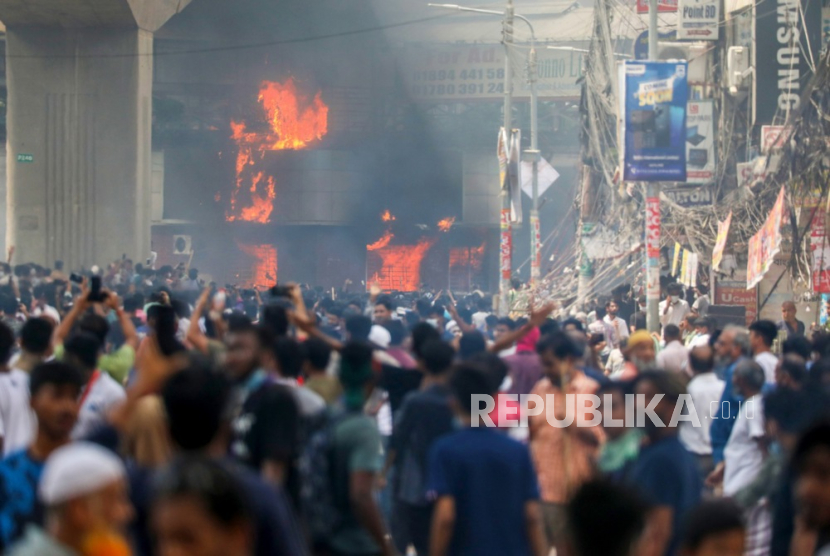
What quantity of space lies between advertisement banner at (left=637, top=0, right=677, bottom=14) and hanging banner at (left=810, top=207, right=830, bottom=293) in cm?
718

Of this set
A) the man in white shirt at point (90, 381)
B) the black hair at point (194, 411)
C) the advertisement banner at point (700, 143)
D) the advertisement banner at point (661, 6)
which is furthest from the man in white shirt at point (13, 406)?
the advertisement banner at point (661, 6)

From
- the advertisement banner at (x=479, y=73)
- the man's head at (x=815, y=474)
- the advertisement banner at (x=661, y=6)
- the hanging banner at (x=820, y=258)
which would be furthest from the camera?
the advertisement banner at (x=479, y=73)

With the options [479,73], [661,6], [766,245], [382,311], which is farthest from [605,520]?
[479,73]

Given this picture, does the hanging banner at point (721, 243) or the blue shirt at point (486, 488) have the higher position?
the hanging banner at point (721, 243)

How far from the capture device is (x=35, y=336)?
6977 mm

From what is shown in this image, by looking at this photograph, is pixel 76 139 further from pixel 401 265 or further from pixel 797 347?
pixel 797 347

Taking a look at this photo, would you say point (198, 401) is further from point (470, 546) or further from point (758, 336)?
point (758, 336)

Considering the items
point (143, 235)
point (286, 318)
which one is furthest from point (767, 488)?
point (143, 235)

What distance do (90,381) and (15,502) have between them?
2390mm

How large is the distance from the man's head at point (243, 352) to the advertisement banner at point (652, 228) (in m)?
11.8

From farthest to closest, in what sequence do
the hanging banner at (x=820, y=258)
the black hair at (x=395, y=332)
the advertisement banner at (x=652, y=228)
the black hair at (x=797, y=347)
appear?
the advertisement banner at (x=652, y=228)
the hanging banner at (x=820, y=258)
the black hair at (x=395, y=332)
the black hair at (x=797, y=347)

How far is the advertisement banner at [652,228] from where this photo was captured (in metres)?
16.7

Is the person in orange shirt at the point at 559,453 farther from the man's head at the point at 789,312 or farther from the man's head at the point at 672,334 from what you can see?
the man's head at the point at 789,312

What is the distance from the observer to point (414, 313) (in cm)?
1662
